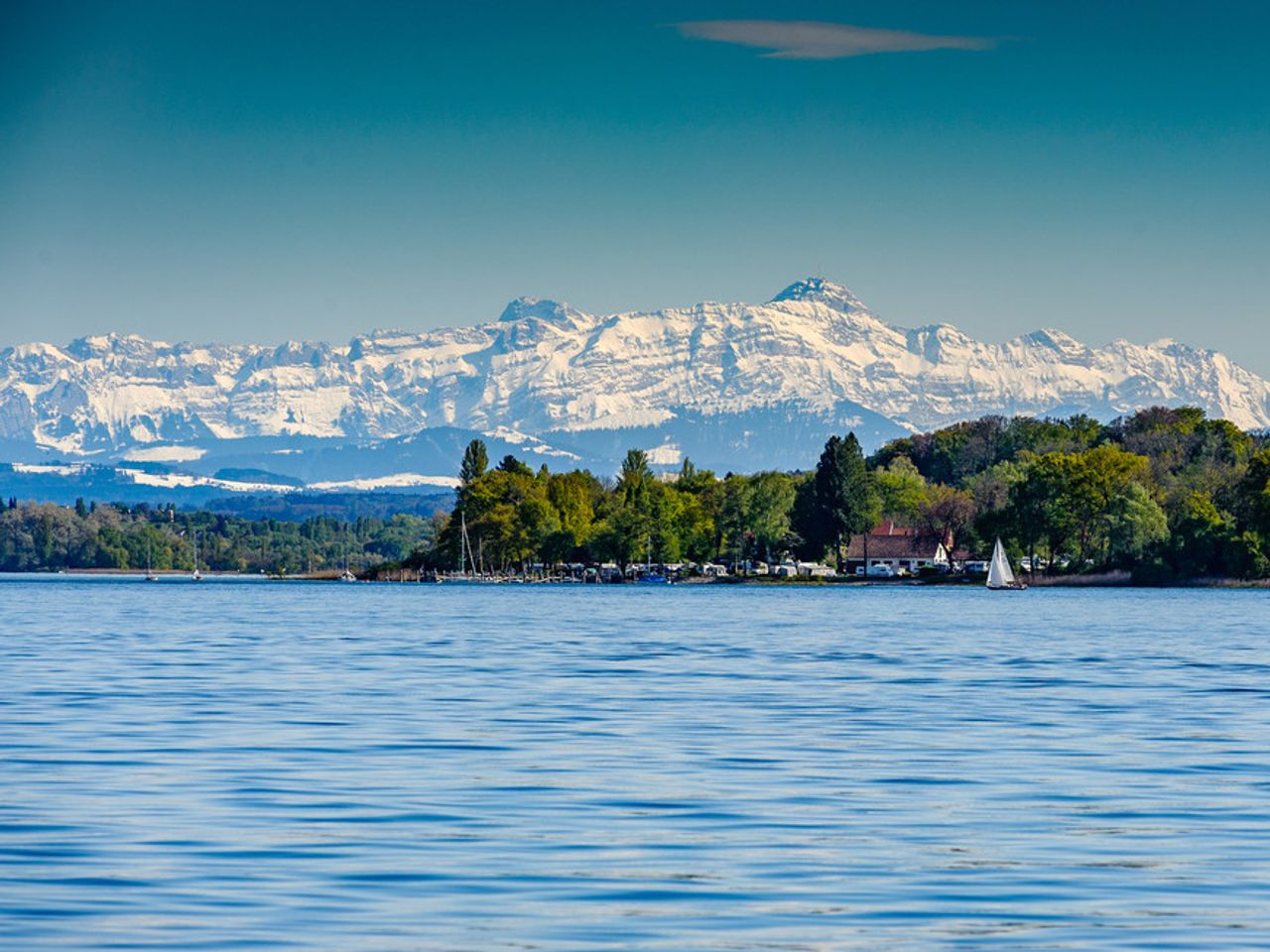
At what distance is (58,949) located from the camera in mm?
14359

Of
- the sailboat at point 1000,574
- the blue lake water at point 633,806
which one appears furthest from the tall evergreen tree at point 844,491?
the blue lake water at point 633,806

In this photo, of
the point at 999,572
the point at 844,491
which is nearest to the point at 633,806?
the point at 999,572

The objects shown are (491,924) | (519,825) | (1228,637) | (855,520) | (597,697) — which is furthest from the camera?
(855,520)

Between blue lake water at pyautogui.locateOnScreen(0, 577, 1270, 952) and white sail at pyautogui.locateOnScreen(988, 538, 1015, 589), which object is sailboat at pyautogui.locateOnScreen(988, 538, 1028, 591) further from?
blue lake water at pyautogui.locateOnScreen(0, 577, 1270, 952)

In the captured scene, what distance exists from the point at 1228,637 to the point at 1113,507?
100091 millimetres

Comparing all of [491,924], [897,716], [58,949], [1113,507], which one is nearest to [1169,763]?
[897,716]

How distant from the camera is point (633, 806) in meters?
21.5

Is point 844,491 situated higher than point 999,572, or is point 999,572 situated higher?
point 844,491

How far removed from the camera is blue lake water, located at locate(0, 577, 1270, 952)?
50.8 ft

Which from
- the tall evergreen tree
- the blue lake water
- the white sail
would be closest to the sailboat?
the white sail

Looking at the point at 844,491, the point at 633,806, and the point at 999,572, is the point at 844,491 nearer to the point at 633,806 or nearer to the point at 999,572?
the point at 999,572

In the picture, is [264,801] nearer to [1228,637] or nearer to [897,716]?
[897,716]

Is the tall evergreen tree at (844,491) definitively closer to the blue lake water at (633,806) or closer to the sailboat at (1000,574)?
the sailboat at (1000,574)

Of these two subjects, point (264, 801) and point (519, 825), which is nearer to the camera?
point (519, 825)
